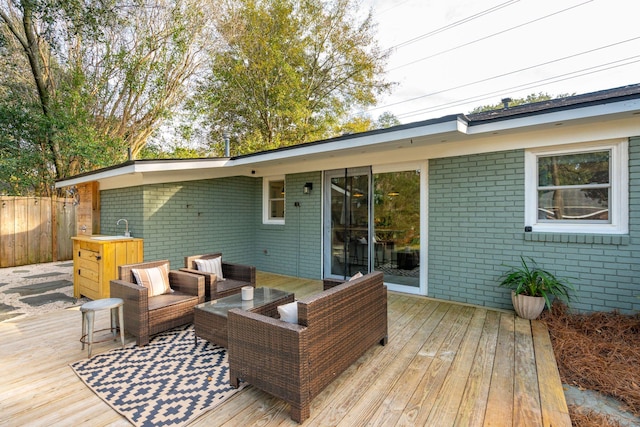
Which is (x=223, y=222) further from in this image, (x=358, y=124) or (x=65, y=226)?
(x=358, y=124)

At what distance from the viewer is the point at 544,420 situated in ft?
6.76

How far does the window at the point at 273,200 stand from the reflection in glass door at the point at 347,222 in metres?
1.50

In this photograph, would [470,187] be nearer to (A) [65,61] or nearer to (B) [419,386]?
(B) [419,386]

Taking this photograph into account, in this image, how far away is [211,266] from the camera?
15.4 feet

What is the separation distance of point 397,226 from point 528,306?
2.35m

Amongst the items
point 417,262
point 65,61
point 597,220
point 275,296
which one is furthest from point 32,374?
point 65,61

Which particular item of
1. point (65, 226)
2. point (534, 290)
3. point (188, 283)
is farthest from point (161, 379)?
point (65, 226)

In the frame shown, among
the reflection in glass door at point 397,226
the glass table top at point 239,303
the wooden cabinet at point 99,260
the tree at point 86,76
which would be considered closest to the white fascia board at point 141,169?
the wooden cabinet at point 99,260

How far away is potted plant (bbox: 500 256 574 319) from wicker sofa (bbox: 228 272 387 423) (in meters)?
2.73

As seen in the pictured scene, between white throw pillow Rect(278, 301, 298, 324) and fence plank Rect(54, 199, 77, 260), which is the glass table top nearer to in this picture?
white throw pillow Rect(278, 301, 298, 324)

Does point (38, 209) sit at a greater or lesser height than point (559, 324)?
greater

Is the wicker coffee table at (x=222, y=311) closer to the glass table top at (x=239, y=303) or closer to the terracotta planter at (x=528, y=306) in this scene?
the glass table top at (x=239, y=303)

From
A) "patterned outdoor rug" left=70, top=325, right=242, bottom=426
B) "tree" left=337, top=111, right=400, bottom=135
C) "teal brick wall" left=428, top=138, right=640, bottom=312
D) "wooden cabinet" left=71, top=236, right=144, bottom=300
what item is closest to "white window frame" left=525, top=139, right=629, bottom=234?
"teal brick wall" left=428, top=138, right=640, bottom=312

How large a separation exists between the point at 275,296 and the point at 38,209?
30.3 ft
